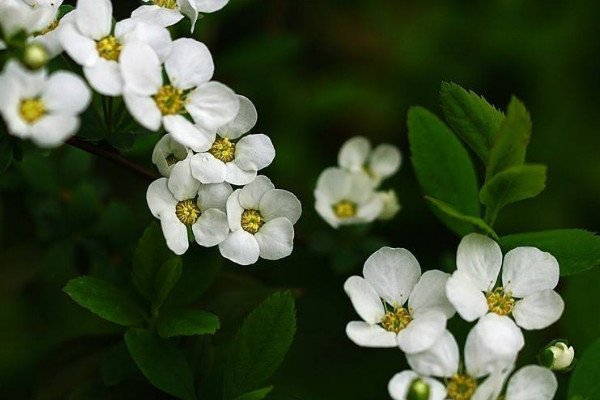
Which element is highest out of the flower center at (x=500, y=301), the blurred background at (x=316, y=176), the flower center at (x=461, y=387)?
the flower center at (x=500, y=301)

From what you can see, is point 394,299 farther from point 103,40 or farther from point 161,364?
point 103,40

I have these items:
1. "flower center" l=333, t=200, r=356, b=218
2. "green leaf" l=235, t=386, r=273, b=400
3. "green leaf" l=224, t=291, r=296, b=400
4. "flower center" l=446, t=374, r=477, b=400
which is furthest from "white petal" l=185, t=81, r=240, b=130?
"flower center" l=333, t=200, r=356, b=218

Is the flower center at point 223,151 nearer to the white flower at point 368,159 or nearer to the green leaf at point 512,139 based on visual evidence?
the green leaf at point 512,139

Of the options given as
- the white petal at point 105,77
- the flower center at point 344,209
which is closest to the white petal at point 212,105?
the white petal at point 105,77

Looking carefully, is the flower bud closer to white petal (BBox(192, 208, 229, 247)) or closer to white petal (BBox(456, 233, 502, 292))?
white petal (BBox(456, 233, 502, 292))

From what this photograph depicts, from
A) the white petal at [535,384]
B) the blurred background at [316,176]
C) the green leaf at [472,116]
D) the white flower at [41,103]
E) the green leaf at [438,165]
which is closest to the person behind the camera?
the white flower at [41,103]

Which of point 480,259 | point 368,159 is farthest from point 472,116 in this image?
point 368,159

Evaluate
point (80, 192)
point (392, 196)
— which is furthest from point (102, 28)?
point (392, 196)
